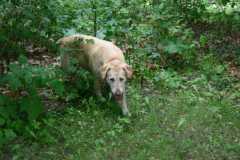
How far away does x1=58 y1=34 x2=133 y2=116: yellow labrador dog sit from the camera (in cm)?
638

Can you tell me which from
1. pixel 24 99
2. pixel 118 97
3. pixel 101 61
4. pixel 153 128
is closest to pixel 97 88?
pixel 101 61

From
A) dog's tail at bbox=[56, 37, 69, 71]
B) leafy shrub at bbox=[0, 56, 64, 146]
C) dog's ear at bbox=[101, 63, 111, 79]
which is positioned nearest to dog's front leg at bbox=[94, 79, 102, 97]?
dog's ear at bbox=[101, 63, 111, 79]

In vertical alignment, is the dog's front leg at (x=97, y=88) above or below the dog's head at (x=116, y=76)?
below

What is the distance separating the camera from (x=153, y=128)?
20.2 feet

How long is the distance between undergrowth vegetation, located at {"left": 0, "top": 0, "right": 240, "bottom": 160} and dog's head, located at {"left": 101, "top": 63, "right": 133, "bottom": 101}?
31 centimetres

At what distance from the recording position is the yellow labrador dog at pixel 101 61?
6375 mm

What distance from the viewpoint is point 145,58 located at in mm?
8133

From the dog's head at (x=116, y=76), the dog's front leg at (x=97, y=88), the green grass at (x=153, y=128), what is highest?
the dog's head at (x=116, y=76)

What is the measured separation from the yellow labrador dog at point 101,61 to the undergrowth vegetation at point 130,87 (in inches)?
7.2

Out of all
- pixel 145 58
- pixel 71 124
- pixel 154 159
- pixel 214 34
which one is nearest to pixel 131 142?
pixel 154 159

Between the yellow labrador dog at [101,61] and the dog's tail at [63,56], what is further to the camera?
the dog's tail at [63,56]

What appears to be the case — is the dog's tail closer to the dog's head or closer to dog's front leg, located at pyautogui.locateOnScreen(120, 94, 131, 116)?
the dog's head

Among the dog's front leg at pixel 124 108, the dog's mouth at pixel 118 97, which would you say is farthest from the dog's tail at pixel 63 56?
the dog's front leg at pixel 124 108

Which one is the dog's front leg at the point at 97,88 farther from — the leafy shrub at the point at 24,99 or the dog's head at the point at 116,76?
the leafy shrub at the point at 24,99
